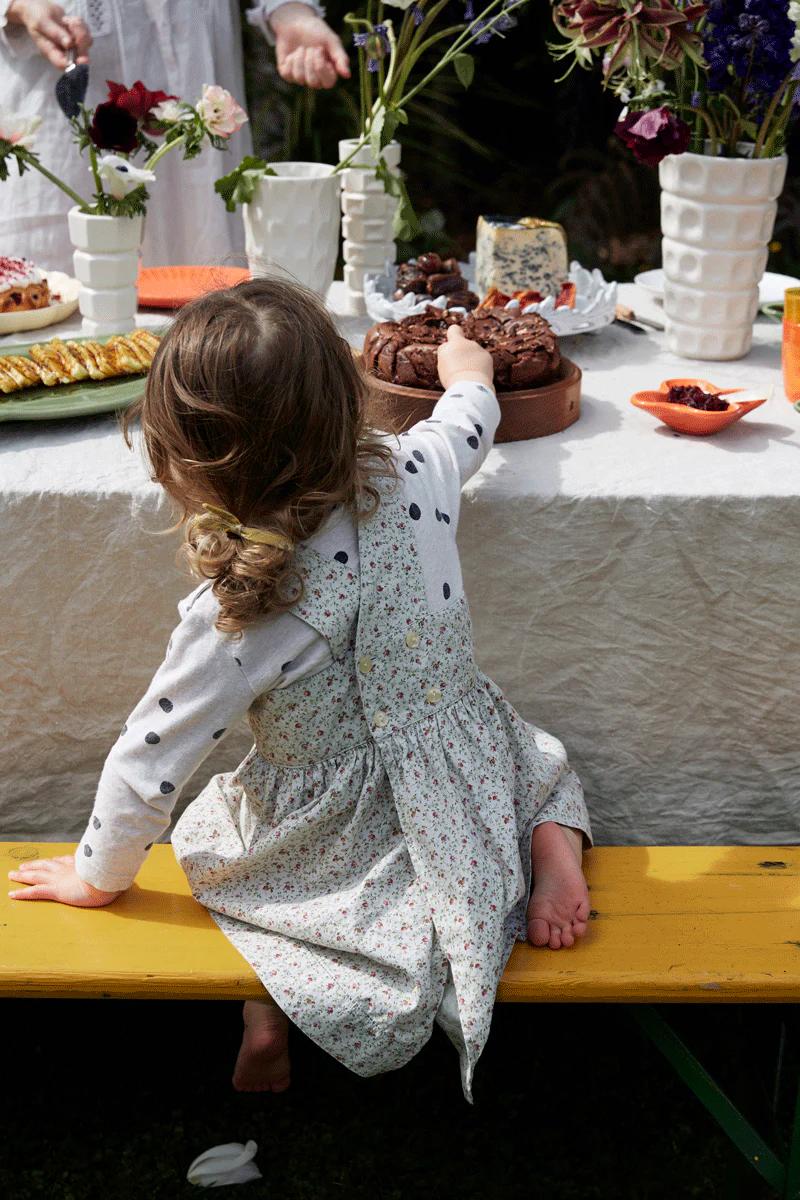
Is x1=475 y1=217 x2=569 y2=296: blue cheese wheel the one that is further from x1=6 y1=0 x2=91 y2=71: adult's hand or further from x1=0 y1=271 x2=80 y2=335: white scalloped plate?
x1=6 y1=0 x2=91 y2=71: adult's hand

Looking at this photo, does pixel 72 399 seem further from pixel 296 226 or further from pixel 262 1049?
pixel 262 1049

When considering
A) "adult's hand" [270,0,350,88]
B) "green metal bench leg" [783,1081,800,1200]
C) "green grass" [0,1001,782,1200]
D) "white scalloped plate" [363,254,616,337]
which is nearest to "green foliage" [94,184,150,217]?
"white scalloped plate" [363,254,616,337]

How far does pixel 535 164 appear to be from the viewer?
5.44m

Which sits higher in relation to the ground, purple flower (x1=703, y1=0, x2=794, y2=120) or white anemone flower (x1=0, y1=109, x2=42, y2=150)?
purple flower (x1=703, y1=0, x2=794, y2=120)

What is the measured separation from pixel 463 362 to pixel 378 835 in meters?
0.59

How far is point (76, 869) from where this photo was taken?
137 cm

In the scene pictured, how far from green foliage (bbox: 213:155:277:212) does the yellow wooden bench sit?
0.99 m

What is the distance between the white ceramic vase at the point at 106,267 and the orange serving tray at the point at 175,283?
0.20 meters

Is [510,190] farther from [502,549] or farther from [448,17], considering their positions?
[502,549]

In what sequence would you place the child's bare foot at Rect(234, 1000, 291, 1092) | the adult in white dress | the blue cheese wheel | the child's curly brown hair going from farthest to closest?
the adult in white dress → the blue cheese wheel → the child's bare foot at Rect(234, 1000, 291, 1092) → the child's curly brown hair

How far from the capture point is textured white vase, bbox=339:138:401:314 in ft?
6.79

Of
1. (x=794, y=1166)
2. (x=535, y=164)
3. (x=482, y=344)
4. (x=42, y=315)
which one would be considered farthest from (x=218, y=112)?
(x=535, y=164)

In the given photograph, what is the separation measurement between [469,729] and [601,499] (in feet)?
1.11

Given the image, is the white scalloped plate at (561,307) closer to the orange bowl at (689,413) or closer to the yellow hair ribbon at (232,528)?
the orange bowl at (689,413)
